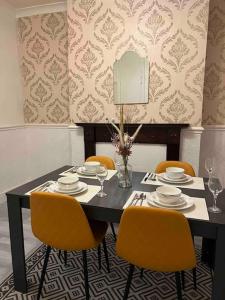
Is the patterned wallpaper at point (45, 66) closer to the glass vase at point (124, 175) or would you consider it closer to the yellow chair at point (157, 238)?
the glass vase at point (124, 175)

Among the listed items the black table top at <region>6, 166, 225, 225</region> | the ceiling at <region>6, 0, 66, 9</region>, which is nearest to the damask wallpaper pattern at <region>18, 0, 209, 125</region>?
the ceiling at <region>6, 0, 66, 9</region>

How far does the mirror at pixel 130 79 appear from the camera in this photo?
276 cm

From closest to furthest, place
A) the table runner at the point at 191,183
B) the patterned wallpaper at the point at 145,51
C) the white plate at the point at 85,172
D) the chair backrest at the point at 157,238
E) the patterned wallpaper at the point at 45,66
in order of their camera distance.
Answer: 1. the chair backrest at the point at 157,238
2. the table runner at the point at 191,183
3. the white plate at the point at 85,172
4. the patterned wallpaper at the point at 145,51
5. the patterned wallpaper at the point at 45,66

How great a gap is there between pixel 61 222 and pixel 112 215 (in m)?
0.30

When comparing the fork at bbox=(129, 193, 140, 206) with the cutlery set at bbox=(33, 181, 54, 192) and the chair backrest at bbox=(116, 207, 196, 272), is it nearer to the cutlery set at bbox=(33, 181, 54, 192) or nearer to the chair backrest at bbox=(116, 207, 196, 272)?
the chair backrest at bbox=(116, 207, 196, 272)

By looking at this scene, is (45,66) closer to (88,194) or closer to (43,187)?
(43,187)

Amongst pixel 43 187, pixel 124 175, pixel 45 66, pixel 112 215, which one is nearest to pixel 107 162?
pixel 124 175

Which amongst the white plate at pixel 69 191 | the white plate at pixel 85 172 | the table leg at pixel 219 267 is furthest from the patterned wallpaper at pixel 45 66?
the table leg at pixel 219 267

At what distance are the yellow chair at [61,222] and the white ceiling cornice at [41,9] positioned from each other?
2822 millimetres

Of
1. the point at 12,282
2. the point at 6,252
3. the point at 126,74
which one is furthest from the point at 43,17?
the point at 12,282

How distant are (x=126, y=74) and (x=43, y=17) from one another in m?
1.52

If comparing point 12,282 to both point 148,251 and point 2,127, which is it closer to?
point 148,251

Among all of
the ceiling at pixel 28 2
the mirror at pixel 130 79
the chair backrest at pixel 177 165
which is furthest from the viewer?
the ceiling at pixel 28 2

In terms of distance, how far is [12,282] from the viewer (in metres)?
1.77
